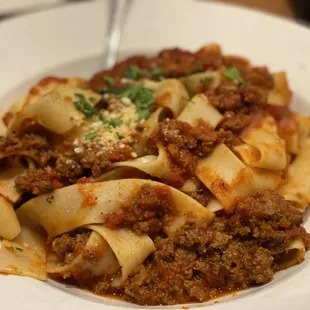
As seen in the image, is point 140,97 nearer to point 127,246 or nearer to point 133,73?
point 133,73

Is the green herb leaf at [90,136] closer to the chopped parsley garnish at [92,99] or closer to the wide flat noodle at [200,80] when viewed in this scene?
the chopped parsley garnish at [92,99]

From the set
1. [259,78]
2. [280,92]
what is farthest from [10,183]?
[280,92]

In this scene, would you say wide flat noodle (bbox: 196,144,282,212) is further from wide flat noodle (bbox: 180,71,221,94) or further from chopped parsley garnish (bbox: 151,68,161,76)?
chopped parsley garnish (bbox: 151,68,161,76)

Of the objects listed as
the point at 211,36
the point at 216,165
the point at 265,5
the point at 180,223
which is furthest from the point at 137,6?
the point at 180,223

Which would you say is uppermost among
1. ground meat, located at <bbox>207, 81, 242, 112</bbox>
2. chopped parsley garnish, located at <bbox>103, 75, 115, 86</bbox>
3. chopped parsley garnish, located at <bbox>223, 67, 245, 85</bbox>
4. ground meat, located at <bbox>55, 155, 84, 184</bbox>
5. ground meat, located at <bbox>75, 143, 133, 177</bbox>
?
chopped parsley garnish, located at <bbox>223, 67, 245, 85</bbox>

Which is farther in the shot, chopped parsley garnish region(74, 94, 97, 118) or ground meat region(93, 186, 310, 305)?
chopped parsley garnish region(74, 94, 97, 118)

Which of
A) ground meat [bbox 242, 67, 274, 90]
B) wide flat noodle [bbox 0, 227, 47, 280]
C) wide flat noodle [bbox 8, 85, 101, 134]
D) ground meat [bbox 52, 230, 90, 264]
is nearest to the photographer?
wide flat noodle [bbox 0, 227, 47, 280]

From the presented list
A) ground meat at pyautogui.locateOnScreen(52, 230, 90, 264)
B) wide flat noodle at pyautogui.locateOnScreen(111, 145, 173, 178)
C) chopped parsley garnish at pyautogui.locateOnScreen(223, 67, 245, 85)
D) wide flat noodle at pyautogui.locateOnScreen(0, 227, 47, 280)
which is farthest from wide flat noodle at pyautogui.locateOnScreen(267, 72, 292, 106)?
wide flat noodle at pyautogui.locateOnScreen(0, 227, 47, 280)
